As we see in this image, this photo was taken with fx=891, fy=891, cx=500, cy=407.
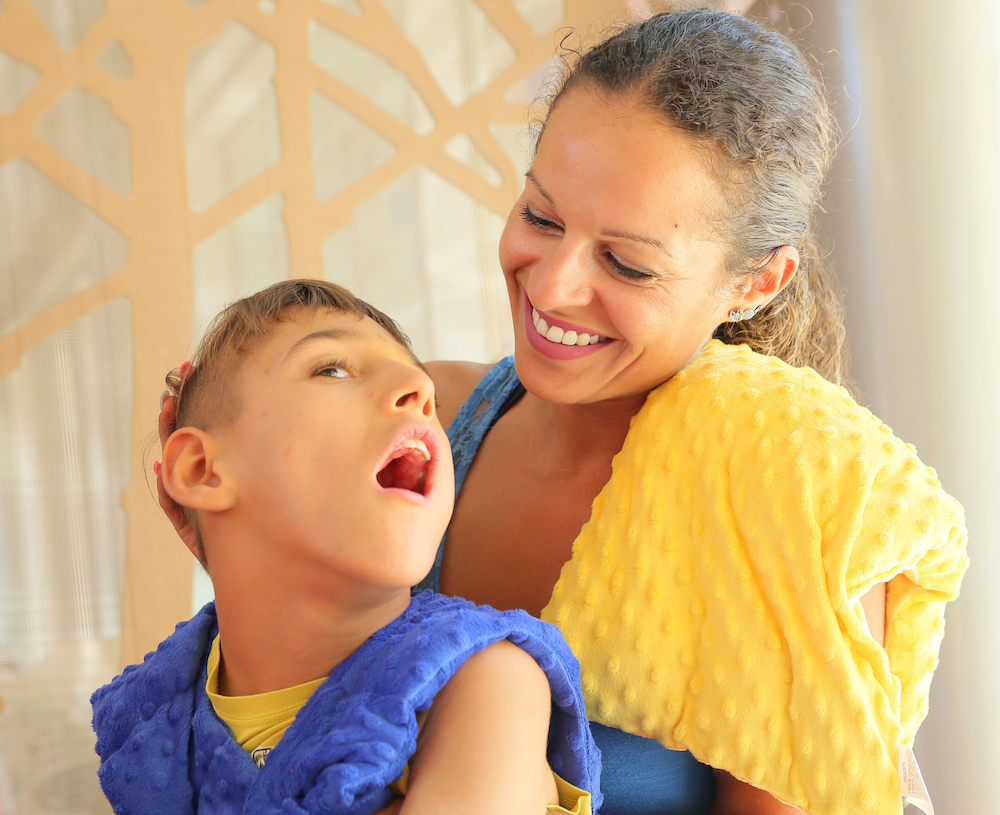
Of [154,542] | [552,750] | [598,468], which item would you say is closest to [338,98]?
[154,542]

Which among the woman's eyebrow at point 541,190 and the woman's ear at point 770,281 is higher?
the woman's eyebrow at point 541,190

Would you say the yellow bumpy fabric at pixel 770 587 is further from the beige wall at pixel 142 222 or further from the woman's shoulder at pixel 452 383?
the beige wall at pixel 142 222

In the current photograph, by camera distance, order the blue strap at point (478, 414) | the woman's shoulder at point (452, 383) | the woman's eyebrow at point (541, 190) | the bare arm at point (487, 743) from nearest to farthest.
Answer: the bare arm at point (487, 743) < the woman's eyebrow at point (541, 190) < the blue strap at point (478, 414) < the woman's shoulder at point (452, 383)

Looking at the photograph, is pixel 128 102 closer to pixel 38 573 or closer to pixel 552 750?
pixel 38 573

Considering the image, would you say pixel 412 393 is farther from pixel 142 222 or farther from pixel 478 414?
pixel 142 222

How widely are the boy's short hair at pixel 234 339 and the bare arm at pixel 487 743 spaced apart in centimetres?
39

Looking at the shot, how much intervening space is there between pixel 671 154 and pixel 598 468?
449 millimetres

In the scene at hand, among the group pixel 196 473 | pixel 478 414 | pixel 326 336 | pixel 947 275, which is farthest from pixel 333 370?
pixel 947 275

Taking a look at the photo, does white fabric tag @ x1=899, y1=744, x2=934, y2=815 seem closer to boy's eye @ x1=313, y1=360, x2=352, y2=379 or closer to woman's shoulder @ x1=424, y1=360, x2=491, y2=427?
boy's eye @ x1=313, y1=360, x2=352, y2=379

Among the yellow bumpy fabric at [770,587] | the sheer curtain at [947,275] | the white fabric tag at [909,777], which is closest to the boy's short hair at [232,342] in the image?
the yellow bumpy fabric at [770,587]

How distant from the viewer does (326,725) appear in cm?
84

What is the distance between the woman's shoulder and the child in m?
0.47

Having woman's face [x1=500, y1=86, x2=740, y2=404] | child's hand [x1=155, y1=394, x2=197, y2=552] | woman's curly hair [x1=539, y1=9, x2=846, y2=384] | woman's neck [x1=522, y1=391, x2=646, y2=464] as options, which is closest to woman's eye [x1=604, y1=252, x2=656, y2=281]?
woman's face [x1=500, y1=86, x2=740, y2=404]

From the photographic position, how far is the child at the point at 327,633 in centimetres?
79
